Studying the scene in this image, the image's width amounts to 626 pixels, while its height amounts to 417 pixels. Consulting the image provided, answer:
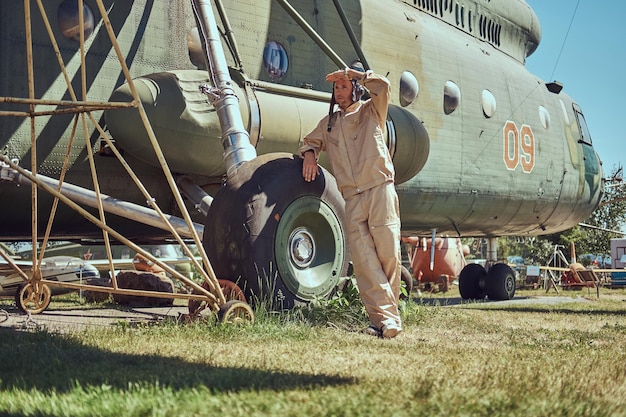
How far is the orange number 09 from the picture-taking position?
1277 cm

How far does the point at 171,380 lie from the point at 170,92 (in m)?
4.43

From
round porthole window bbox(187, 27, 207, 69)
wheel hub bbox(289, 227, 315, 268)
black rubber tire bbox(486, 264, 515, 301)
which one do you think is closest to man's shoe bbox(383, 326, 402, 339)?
wheel hub bbox(289, 227, 315, 268)

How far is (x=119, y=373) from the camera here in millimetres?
3691

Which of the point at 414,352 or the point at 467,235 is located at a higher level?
the point at 467,235

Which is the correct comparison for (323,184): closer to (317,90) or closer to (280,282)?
(280,282)

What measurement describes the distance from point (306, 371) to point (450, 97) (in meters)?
8.37

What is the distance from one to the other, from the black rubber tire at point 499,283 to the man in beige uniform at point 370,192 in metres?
8.62

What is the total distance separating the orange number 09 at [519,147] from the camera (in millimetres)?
12766

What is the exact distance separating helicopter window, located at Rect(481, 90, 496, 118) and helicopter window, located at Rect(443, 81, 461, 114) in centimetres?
81

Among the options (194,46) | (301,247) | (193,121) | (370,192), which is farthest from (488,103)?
(370,192)

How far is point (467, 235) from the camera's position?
13.5m

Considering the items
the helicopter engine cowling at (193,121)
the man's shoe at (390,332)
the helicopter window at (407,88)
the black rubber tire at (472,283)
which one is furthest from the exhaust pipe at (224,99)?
the black rubber tire at (472,283)

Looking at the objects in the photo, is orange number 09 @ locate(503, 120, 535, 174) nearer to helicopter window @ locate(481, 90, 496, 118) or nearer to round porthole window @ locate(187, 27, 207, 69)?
helicopter window @ locate(481, 90, 496, 118)

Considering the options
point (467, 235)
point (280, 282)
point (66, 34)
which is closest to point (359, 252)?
point (280, 282)
